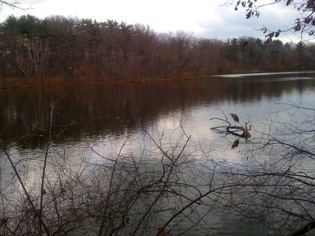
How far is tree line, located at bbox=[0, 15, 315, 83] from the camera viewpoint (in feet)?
181

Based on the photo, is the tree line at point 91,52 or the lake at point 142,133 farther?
the tree line at point 91,52

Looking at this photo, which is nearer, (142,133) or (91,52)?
(142,133)

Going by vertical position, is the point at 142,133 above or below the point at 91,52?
below

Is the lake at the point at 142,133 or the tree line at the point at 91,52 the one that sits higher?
the tree line at the point at 91,52

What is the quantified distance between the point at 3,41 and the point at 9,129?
119 feet

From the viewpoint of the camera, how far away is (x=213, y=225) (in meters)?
7.72

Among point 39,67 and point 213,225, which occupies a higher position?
point 39,67

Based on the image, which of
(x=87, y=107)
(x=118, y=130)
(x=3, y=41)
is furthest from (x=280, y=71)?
(x=118, y=130)

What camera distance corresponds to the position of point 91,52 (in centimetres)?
6203

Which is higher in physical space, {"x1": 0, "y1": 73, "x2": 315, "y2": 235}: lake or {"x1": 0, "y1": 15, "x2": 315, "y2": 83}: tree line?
{"x1": 0, "y1": 15, "x2": 315, "y2": 83}: tree line

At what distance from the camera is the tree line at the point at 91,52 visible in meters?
55.3

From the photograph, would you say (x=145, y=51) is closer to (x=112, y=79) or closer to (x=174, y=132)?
(x=112, y=79)

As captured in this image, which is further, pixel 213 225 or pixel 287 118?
pixel 287 118

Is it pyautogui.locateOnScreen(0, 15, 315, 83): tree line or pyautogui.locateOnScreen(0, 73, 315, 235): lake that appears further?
pyautogui.locateOnScreen(0, 15, 315, 83): tree line
